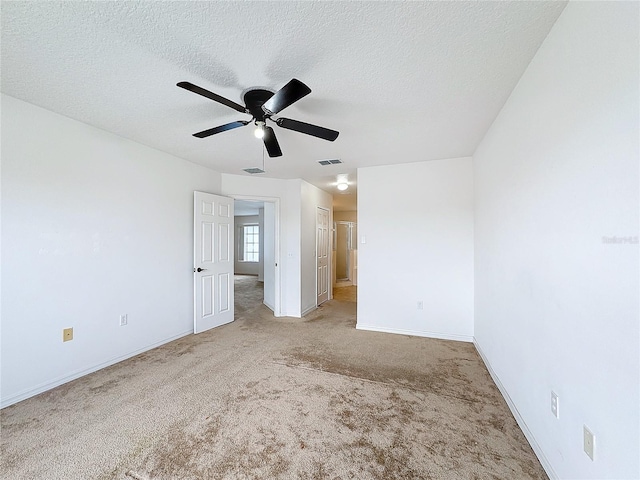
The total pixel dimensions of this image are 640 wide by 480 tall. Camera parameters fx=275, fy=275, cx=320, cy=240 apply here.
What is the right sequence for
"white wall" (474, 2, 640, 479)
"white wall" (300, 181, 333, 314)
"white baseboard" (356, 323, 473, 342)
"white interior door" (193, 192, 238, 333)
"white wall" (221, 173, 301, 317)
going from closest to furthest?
1. "white wall" (474, 2, 640, 479)
2. "white baseboard" (356, 323, 473, 342)
3. "white interior door" (193, 192, 238, 333)
4. "white wall" (221, 173, 301, 317)
5. "white wall" (300, 181, 333, 314)

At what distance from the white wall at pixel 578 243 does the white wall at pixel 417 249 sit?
59.7 inches

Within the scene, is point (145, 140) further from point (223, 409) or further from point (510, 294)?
point (510, 294)

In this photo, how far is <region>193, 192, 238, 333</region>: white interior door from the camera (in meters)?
3.89

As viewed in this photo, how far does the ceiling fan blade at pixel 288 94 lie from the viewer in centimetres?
149

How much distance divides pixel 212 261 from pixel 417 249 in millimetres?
2991

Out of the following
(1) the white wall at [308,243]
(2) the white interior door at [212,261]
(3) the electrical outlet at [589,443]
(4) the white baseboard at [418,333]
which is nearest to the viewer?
(3) the electrical outlet at [589,443]

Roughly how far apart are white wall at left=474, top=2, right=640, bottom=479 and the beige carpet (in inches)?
18.2

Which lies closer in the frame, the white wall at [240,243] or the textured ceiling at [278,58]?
the textured ceiling at [278,58]

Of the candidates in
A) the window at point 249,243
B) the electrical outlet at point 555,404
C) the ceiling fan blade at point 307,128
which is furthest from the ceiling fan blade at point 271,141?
the window at point 249,243

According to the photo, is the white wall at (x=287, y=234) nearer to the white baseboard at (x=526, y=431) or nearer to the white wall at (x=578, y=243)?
the white baseboard at (x=526, y=431)

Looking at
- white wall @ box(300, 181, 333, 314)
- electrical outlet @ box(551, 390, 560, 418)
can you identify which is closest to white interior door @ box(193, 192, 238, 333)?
white wall @ box(300, 181, 333, 314)

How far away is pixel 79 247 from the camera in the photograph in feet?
8.64

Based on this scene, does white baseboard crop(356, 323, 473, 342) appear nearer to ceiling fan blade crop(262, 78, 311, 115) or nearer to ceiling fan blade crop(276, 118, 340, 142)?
ceiling fan blade crop(276, 118, 340, 142)

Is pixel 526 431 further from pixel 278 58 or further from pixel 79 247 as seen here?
pixel 79 247
